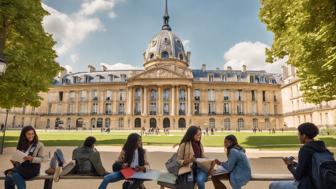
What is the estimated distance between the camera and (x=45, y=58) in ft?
48.0

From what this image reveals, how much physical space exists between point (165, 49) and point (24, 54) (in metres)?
55.9

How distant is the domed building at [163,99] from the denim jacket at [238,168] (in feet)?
178

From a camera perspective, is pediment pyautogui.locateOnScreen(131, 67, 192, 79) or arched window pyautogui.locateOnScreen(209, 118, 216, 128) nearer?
pediment pyautogui.locateOnScreen(131, 67, 192, 79)

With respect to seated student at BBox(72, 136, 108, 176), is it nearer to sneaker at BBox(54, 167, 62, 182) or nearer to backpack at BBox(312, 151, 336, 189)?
sneaker at BBox(54, 167, 62, 182)

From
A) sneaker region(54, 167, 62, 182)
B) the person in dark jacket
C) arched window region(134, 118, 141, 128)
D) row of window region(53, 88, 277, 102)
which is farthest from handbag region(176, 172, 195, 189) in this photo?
row of window region(53, 88, 277, 102)

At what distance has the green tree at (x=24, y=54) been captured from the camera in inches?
484

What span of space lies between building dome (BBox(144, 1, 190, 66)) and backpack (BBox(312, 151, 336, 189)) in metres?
63.7

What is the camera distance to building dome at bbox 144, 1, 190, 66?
6738cm

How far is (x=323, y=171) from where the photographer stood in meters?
3.56

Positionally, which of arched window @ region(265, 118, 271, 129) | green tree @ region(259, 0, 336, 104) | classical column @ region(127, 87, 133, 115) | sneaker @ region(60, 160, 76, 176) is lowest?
sneaker @ region(60, 160, 76, 176)

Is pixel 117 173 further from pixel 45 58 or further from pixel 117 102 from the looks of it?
pixel 117 102

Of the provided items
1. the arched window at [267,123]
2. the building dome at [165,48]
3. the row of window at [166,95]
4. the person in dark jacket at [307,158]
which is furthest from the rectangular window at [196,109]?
the person in dark jacket at [307,158]

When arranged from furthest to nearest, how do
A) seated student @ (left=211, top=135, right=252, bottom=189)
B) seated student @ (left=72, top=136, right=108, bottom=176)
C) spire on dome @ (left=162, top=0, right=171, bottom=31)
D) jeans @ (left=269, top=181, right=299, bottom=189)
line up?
spire on dome @ (left=162, top=0, right=171, bottom=31) → seated student @ (left=72, top=136, right=108, bottom=176) → seated student @ (left=211, top=135, right=252, bottom=189) → jeans @ (left=269, top=181, right=299, bottom=189)

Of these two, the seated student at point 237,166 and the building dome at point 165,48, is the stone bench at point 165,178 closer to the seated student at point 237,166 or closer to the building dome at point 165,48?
the seated student at point 237,166
